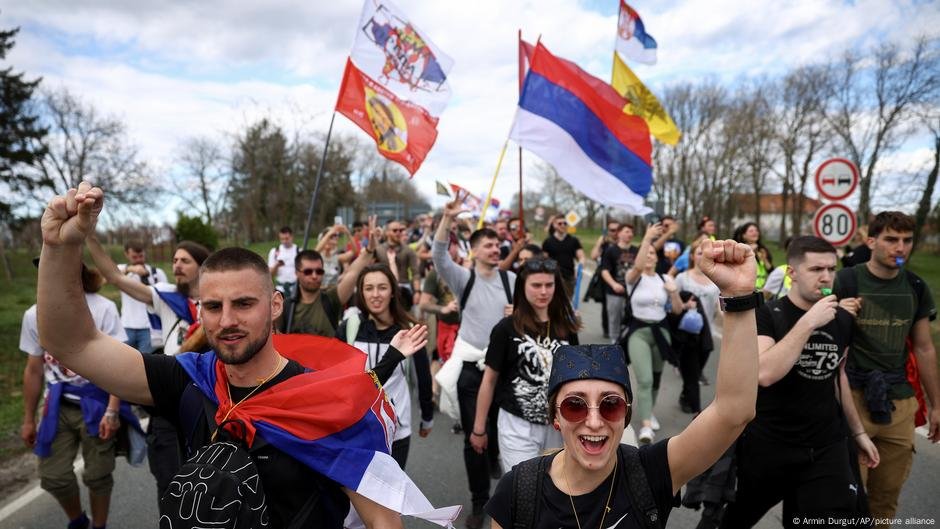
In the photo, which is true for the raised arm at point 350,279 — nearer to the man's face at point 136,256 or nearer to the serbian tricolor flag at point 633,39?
the man's face at point 136,256

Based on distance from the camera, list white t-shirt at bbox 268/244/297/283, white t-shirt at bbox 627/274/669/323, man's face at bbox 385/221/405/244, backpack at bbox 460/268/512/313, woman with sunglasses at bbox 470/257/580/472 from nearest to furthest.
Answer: woman with sunglasses at bbox 470/257/580/472 → backpack at bbox 460/268/512/313 → white t-shirt at bbox 627/274/669/323 → man's face at bbox 385/221/405/244 → white t-shirt at bbox 268/244/297/283

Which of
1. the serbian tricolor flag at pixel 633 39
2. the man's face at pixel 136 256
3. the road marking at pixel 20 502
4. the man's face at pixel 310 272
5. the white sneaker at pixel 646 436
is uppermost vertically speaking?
the serbian tricolor flag at pixel 633 39

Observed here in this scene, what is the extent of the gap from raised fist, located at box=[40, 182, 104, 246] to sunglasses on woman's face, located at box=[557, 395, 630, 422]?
63.0 inches

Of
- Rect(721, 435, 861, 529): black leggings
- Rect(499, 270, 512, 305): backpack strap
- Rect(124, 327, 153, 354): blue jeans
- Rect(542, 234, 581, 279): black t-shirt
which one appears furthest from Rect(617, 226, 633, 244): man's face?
Rect(124, 327, 153, 354): blue jeans

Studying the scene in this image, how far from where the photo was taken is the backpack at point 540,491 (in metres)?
1.80

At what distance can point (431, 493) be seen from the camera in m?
4.23

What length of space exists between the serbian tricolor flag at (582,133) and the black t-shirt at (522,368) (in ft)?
9.00

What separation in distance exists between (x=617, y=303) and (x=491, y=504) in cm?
683

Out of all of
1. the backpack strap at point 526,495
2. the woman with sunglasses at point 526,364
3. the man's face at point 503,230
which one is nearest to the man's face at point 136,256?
the woman with sunglasses at point 526,364

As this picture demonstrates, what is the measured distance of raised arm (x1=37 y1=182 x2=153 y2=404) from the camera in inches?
63.1

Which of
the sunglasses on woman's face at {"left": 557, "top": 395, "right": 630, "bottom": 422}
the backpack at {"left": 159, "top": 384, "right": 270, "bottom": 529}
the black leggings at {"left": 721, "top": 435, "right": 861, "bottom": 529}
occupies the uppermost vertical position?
the sunglasses on woman's face at {"left": 557, "top": 395, "right": 630, "bottom": 422}

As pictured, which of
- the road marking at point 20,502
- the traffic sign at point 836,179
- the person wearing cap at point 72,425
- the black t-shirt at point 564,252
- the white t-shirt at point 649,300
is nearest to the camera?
the person wearing cap at point 72,425

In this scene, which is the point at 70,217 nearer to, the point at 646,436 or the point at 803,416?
the point at 803,416

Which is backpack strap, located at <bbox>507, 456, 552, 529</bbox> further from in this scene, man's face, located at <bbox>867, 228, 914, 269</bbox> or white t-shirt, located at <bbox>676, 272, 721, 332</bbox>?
white t-shirt, located at <bbox>676, 272, 721, 332</bbox>
